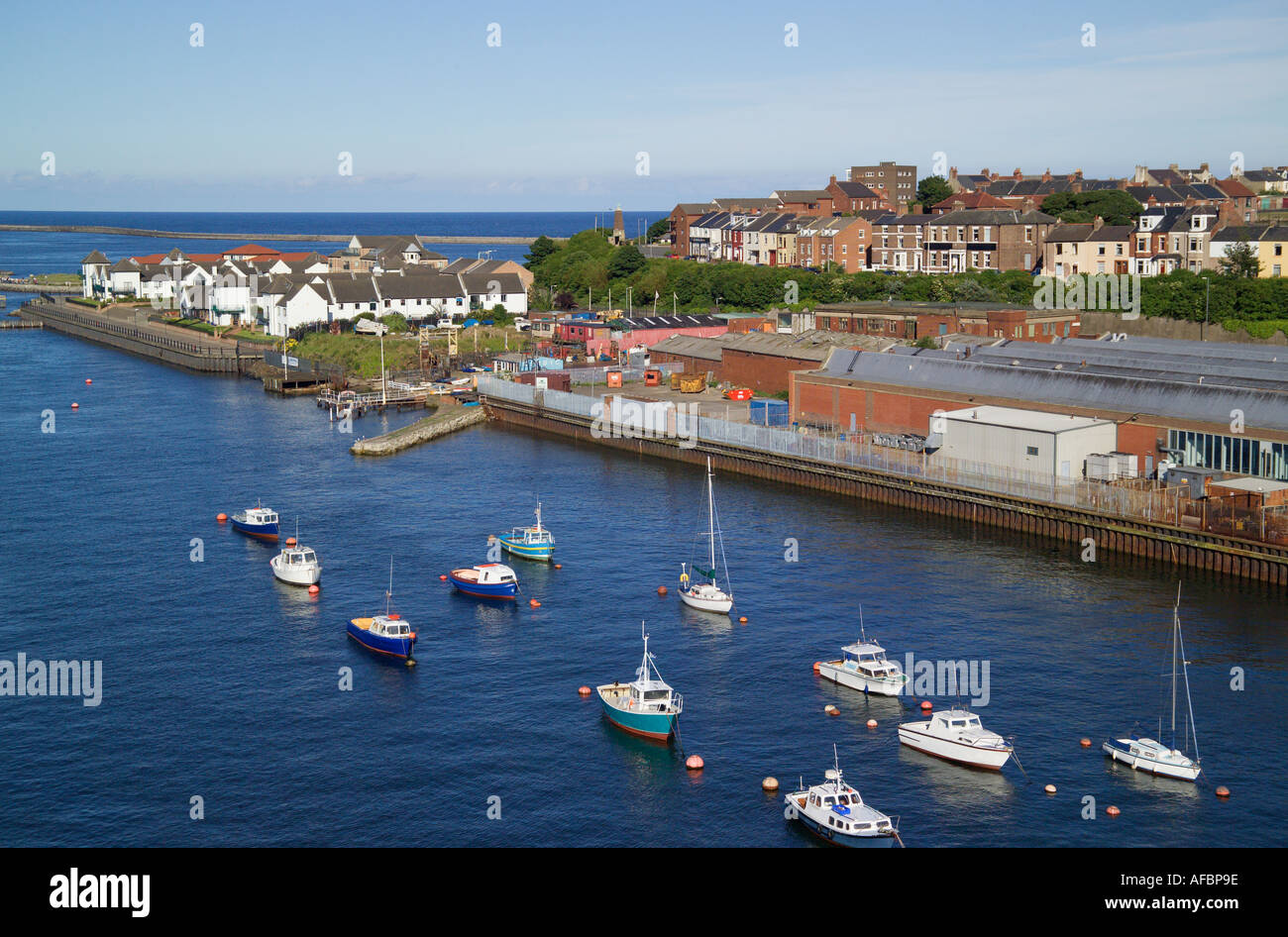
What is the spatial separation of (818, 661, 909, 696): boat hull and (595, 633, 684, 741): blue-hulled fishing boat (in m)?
5.40

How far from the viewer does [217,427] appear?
86625mm

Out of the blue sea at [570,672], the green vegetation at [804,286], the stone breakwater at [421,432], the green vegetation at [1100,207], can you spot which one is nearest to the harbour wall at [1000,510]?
the blue sea at [570,672]

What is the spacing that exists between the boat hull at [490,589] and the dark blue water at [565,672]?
0.63 m

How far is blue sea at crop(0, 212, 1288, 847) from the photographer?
31406 millimetres

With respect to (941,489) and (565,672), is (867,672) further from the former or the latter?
(941,489)

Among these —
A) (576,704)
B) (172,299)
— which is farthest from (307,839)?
(172,299)

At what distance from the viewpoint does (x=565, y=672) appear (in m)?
40.8

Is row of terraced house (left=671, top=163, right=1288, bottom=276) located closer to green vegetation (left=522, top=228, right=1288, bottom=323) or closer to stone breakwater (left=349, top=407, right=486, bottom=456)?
green vegetation (left=522, top=228, right=1288, bottom=323)

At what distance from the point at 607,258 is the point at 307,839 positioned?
4889 inches

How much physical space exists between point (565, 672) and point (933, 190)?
423ft

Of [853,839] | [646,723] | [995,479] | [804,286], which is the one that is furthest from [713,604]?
[804,286]

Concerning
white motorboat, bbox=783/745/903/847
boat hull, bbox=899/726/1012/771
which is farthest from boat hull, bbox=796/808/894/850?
boat hull, bbox=899/726/1012/771

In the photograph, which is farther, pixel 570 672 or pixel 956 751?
pixel 570 672

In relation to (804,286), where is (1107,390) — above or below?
below
